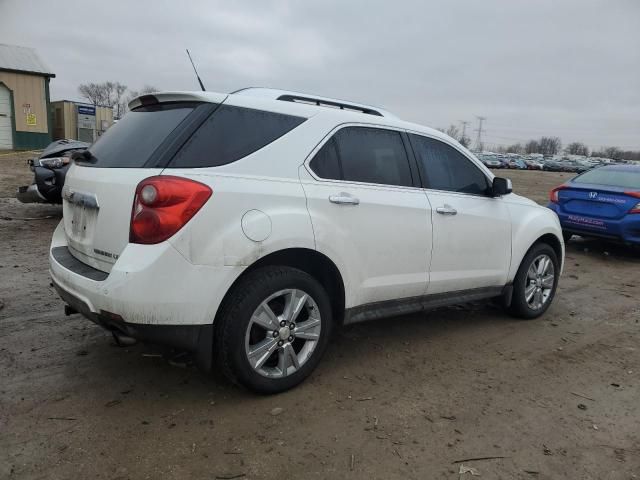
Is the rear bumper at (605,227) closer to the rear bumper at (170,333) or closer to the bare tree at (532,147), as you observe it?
the rear bumper at (170,333)

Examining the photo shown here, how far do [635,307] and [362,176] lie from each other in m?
3.99

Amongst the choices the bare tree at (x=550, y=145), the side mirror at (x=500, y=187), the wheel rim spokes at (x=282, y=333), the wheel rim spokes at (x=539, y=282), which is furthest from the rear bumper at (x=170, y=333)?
the bare tree at (x=550, y=145)

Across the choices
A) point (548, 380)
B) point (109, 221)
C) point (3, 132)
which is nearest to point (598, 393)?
point (548, 380)

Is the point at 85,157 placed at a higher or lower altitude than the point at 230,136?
lower

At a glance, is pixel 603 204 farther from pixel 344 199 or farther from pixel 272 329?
pixel 272 329

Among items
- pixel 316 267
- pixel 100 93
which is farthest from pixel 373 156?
pixel 100 93

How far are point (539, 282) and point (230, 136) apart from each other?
352 centimetres

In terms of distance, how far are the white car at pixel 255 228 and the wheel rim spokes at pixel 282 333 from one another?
0.4 inches

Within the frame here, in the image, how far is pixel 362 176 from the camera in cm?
352

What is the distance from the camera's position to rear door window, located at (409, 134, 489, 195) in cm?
400

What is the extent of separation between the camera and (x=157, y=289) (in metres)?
2.62

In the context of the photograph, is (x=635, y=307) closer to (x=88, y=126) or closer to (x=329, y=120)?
(x=329, y=120)

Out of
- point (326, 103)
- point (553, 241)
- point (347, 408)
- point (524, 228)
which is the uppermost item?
point (326, 103)

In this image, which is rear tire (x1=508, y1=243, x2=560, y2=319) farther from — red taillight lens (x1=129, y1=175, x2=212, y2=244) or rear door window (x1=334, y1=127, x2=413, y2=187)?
red taillight lens (x1=129, y1=175, x2=212, y2=244)
